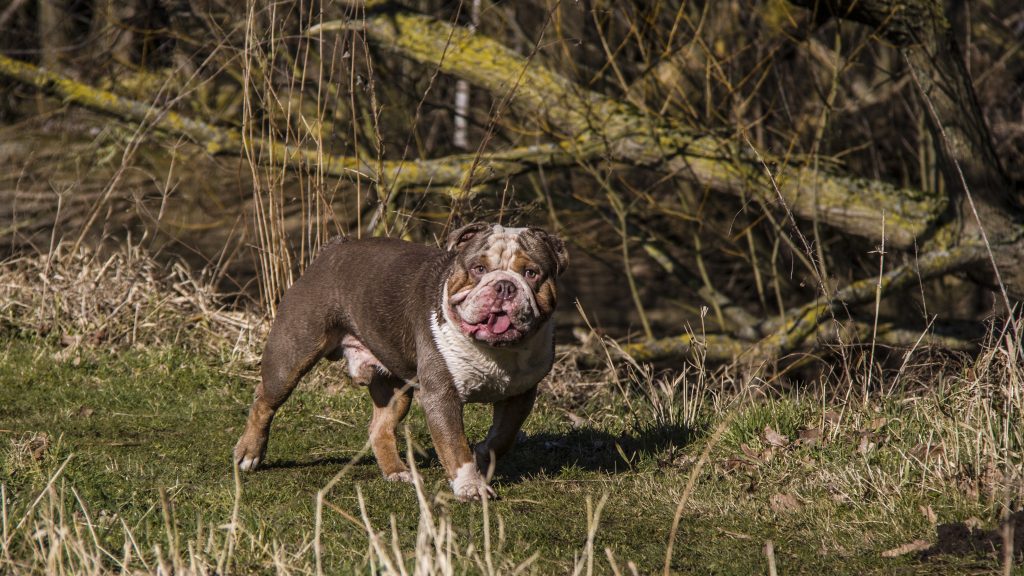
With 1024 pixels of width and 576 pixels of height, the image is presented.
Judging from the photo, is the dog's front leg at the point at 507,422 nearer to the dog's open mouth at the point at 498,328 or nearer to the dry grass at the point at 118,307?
the dog's open mouth at the point at 498,328

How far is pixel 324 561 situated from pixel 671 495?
1.78 meters

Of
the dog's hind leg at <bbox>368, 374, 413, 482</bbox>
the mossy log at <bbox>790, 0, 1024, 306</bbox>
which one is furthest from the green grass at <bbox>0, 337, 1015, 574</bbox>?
the mossy log at <bbox>790, 0, 1024, 306</bbox>

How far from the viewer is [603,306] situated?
44.5 feet

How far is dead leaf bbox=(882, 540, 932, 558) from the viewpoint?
4.57m

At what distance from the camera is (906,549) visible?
4590 millimetres

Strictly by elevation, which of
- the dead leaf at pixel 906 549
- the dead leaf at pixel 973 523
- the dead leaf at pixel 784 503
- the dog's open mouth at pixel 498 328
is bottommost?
the dead leaf at pixel 784 503

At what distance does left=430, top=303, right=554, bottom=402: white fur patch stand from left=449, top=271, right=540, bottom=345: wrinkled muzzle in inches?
9.2

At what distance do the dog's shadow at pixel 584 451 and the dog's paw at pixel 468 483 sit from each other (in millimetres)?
513

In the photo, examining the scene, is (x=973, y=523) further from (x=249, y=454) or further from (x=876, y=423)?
(x=249, y=454)

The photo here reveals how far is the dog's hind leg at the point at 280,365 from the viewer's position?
5.93 metres

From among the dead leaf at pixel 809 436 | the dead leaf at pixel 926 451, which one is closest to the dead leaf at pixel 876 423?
the dead leaf at pixel 809 436

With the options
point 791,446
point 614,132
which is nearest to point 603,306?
point 614,132

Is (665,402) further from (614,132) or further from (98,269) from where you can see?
(98,269)

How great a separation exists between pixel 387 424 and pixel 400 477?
1.27ft
